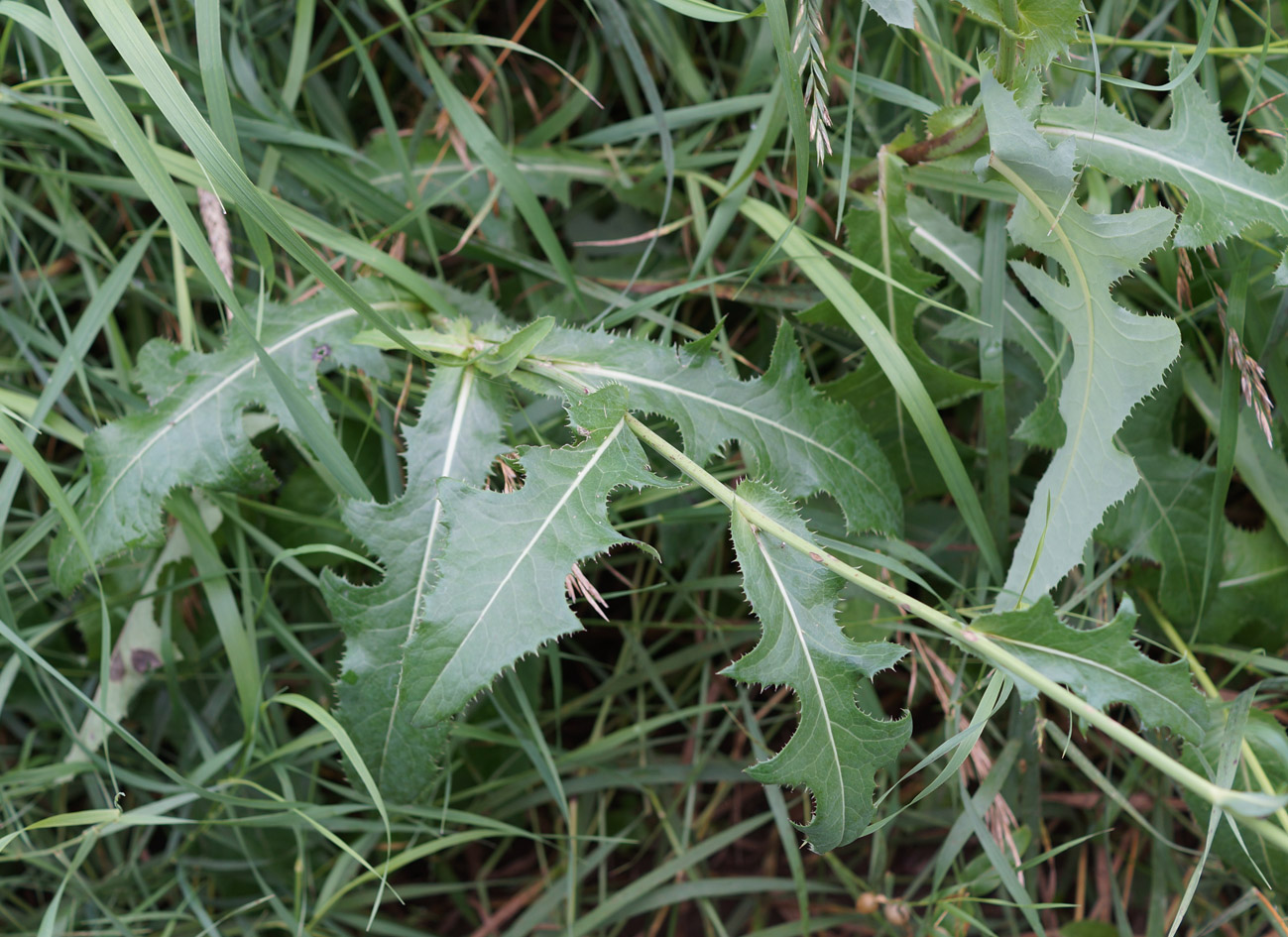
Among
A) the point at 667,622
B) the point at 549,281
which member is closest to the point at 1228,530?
the point at 667,622

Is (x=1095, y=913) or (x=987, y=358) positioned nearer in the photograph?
(x=987, y=358)

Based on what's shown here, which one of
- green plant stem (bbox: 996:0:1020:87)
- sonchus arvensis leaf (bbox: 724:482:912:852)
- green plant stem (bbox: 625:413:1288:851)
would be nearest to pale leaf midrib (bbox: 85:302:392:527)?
green plant stem (bbox: 625:413:1288:851)

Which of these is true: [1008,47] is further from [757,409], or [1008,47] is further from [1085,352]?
[757,409]

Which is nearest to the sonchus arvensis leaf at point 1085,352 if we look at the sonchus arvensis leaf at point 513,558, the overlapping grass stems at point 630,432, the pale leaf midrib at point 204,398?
the overlapping grass stems at point 630,432

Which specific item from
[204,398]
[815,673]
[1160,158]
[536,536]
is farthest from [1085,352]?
[204,398]

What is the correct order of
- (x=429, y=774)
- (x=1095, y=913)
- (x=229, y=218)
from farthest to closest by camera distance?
(x=1095, y=913), (x=229, y=218), (x=429, y=774)

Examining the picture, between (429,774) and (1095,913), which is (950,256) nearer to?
(429,774)

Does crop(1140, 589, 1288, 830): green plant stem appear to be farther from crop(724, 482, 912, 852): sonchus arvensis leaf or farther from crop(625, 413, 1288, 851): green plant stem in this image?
crop(724, 482, 912, 852): sonchus arvensis leaf
